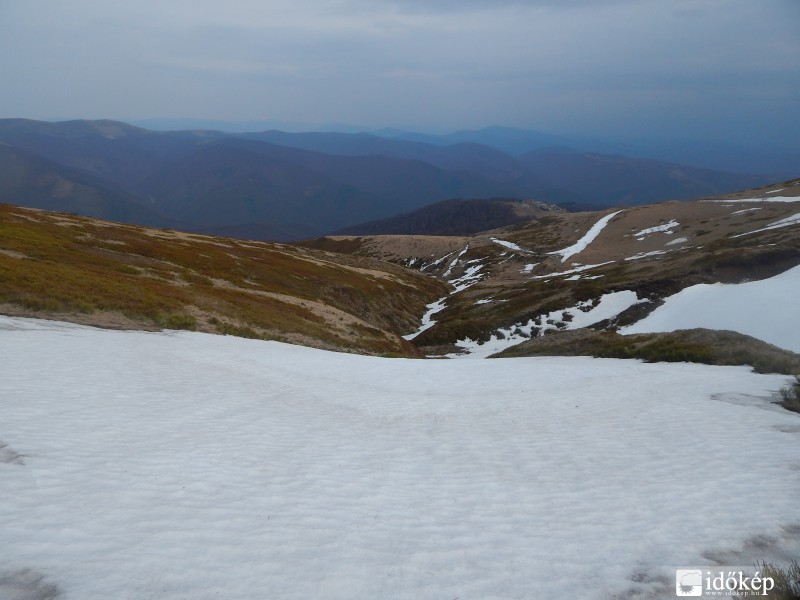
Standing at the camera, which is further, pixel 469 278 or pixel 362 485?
pixel 469 278

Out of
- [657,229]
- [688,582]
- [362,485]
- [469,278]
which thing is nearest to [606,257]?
[657,229]

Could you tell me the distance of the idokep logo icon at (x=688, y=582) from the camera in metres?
6.91

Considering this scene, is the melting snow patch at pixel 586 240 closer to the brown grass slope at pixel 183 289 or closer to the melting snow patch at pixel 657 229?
the melting snow patch at pixel 657 229

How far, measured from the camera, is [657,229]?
109m

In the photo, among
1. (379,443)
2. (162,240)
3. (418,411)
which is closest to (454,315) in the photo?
(162,240)

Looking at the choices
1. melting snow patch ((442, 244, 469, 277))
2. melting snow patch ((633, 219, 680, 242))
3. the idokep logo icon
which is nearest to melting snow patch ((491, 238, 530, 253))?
melting snow patch ((442, 244, 469, 277))

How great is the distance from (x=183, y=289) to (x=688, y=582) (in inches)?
1434

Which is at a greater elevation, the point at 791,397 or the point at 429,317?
the point at 791,397

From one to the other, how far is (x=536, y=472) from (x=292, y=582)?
7.05 m

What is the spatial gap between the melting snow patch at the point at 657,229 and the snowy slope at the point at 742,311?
71.5m

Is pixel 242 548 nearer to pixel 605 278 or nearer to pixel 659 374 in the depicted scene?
pixel 659 374

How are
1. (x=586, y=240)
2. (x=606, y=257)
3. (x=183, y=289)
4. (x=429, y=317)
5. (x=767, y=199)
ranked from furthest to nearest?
(x=586, y=240)
(x=767, y=199)
(x=606, y=257)
(x=429, y=317)
(x=183, y=289)

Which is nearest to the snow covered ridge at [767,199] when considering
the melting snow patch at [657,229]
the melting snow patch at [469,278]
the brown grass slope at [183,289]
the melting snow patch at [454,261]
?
the melting snow patch at [657,229]

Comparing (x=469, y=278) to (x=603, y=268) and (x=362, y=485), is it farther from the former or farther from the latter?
(x=362, y=485)
